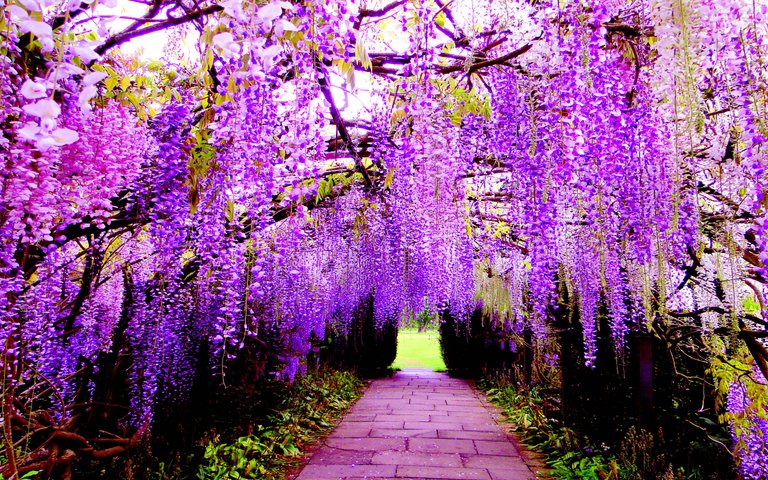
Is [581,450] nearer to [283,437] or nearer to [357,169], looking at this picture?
[283,437]

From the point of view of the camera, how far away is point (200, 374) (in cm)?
470

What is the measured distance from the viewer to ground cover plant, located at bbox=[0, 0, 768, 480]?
186cm

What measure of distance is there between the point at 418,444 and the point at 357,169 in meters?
3.04

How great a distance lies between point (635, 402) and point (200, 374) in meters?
3.90

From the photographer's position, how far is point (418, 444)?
17.1 ft

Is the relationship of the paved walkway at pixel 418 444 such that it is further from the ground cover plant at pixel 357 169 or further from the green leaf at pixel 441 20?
the green leaf at pixel 441 20

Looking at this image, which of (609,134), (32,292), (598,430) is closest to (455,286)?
(598,430)

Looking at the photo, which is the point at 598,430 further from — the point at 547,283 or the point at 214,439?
the point at 214,439

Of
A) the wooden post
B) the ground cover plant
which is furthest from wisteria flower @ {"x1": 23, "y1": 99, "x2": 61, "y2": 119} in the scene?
the wooden post

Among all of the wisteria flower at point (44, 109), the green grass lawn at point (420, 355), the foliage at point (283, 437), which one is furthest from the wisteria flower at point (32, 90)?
the green grass lawn at point (420, 355)

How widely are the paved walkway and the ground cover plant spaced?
3.59ft

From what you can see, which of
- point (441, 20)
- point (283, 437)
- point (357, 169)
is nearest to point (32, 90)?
point (441, 20)

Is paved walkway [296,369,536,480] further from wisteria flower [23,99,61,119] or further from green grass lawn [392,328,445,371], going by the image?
green grass lawn [392,328,445,371]

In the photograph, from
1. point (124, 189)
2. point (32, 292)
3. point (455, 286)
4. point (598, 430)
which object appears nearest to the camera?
point (32, 292)
